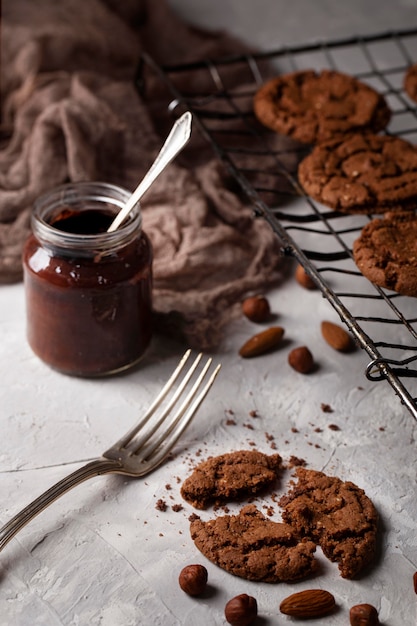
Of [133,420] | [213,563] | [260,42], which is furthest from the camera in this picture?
[260,42]

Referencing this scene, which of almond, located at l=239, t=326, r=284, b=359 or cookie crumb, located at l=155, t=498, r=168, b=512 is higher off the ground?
almond, located at l=239, t=326, r=284, b=359

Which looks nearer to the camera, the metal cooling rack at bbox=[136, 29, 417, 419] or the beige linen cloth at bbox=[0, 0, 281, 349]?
the metal cooling rack at bbox=[136, 29, 417, 419]

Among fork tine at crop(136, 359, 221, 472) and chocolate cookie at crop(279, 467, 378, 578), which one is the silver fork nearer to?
fork tine at crop(136, 359, 221, 472)

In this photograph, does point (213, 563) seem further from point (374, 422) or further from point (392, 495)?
point (374, 422)

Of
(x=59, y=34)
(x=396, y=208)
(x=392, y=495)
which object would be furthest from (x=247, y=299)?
(x=59, y=34)

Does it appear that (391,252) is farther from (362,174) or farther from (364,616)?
(364,616)

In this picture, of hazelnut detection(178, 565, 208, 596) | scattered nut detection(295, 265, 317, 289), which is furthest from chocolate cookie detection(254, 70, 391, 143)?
hazelnut detection(178, 565, 208, 596)
